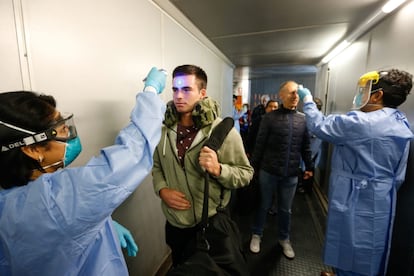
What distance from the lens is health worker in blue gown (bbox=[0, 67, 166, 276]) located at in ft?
1.57

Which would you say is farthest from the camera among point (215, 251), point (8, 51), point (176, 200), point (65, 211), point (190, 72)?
point (190, 72)

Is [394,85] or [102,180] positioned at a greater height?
[394,85]

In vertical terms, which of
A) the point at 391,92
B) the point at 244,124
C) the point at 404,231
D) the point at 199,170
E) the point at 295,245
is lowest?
the point at 295,245

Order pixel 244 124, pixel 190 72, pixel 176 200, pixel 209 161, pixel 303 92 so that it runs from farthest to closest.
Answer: pixel 244 124 → pixel 303 92 → pixel 190 72 → pixel 176 200 → pixel 209 161

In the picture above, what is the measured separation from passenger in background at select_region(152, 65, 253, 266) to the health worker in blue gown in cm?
40

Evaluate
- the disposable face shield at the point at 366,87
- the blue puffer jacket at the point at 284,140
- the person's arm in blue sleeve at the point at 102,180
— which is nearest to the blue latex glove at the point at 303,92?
the blue puffer jacket at the point at 284,140

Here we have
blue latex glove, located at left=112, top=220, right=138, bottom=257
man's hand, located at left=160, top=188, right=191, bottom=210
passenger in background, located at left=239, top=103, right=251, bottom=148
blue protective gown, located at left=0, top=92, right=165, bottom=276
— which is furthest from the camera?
passenger in background, located at left=239, top=103, right=251, bottom=148

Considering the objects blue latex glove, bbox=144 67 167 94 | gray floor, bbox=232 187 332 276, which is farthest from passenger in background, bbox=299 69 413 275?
blue latex glove, bbox=144 67 167 94

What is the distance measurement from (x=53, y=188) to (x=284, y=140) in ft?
5.49

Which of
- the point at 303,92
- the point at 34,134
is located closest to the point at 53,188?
the point at 34,134

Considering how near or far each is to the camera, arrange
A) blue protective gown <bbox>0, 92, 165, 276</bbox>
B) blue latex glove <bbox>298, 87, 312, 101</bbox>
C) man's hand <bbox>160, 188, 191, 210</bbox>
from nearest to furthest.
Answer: blue protective gown <bbox>0, 92, 165, 276</bbox> < man's hand <bbox>160, 188, 191, 210</bbox> < blue latex glove <bbox>298, 87, 312, 101</bbox>

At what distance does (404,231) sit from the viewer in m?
1.28

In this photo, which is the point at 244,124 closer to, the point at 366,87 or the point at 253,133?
the point at 253,133

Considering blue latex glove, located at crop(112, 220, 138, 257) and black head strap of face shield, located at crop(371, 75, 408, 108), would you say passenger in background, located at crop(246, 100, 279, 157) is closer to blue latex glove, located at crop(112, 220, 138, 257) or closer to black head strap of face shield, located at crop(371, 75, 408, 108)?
black head strap of face shield, located at crop(371, 75, 408, 108)
